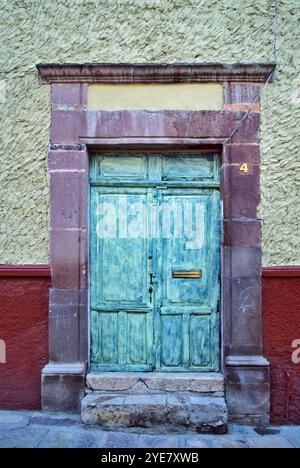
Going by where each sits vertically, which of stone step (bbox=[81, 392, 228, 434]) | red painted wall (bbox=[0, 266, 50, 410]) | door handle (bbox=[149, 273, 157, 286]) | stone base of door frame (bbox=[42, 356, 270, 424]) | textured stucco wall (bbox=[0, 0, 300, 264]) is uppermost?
textured stucco wall (bbox=[0, 0, 300, 264])

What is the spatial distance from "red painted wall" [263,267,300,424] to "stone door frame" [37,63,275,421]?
0.34 feet

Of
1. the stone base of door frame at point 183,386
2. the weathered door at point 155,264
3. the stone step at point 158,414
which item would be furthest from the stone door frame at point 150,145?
the stone step at point 158,414

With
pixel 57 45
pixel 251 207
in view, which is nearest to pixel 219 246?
pixel 251 207

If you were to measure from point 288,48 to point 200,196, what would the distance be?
1698 millimetres

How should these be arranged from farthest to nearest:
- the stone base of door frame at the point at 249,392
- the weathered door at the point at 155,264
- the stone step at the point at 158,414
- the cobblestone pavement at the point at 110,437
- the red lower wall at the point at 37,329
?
the weathered door at the point at 155,264
the red lower wall at the point at 37,329
the stone base of door frame at the point at 249,392
the stone step at the point at 158,414
the cobblestone pavement at the point at 110,437

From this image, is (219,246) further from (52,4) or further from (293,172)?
(52,4)

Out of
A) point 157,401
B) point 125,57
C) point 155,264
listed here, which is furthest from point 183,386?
point 125,57

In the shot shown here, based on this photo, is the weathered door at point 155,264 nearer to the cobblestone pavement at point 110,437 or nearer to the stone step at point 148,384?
the stone step at point 148,384

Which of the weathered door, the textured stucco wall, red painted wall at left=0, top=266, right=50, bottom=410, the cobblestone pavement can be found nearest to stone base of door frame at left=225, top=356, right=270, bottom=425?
the cobblestone pavement

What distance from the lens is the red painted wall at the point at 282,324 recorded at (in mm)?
4188

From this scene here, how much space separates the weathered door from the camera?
14.4 ft

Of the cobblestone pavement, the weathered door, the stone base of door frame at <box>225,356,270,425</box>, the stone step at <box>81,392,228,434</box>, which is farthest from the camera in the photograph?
the weathered door

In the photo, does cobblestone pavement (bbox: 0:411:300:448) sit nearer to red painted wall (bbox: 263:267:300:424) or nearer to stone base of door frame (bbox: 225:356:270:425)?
stone base of door frame (bbox: 225:356:270:425)

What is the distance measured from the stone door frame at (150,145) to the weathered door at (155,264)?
0.18 metres
